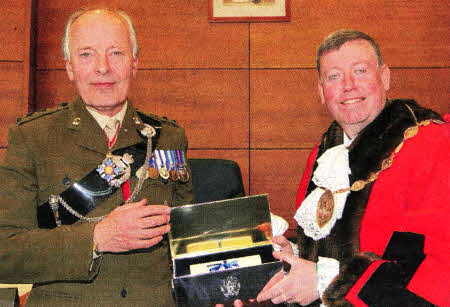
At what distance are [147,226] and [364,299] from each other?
2.51 feet

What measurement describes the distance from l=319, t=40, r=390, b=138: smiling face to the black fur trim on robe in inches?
2.2

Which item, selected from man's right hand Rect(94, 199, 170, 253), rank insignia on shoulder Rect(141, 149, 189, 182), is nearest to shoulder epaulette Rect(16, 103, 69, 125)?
rank insignia on shoulder Rect(141, 149, 189, 182)

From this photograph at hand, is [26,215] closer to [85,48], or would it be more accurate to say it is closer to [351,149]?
[85,48]

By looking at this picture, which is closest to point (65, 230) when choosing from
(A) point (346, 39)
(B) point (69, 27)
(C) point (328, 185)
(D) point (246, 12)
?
(B) point (69, 27)

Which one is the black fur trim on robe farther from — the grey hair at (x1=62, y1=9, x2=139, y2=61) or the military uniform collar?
the grey hair at (x1=62, y1=9, x2=139, y2=61)

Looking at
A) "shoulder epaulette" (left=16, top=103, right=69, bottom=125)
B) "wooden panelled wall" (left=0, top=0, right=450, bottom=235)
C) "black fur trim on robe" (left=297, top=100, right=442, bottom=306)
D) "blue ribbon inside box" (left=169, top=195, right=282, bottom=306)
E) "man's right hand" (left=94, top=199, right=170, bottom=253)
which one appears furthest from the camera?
"wooden panelled wall" (left=0, top=0, right=450, bottom=235)

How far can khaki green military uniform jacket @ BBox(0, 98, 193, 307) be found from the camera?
1.62m

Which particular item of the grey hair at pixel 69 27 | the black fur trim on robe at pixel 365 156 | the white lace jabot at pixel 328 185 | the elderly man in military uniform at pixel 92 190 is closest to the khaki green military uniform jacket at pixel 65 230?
the elderly man in military uniform at pixel 92 190

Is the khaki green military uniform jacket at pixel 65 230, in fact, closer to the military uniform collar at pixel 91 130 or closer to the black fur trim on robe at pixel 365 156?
the military uniform collar at pixel 91 130

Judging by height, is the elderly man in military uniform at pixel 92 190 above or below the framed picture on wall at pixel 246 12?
below

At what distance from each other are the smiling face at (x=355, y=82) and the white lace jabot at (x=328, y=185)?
0.16 metres

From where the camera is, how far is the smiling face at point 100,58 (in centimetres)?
186

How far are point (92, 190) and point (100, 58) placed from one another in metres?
0.53

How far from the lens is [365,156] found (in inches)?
72.4
